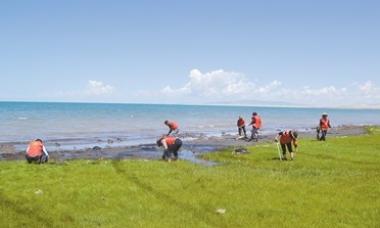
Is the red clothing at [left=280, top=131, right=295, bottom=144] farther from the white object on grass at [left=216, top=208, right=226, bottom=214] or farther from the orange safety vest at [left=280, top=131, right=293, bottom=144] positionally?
the white object on grass at [left=216, top=208, right=226, bottom=214]

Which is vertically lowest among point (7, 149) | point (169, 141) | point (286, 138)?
point (7, 149)

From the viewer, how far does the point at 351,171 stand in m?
30.9

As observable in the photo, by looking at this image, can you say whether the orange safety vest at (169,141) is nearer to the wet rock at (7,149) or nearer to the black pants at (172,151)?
the black pants at (172,151)

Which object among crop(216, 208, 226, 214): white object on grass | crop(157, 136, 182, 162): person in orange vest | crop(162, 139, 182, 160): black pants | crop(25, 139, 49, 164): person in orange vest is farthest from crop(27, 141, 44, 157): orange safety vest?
crop(216, 208, 226, 214): white object on grass

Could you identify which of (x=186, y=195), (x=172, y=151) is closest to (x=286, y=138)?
(x=172, y=151)

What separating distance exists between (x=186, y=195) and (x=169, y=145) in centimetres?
1290

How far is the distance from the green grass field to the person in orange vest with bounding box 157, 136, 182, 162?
2136 mm

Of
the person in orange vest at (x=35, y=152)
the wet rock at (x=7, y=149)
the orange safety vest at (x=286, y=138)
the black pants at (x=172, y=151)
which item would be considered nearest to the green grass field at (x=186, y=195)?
the black pants at (x=172, y=151)

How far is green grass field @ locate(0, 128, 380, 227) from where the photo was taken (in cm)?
1831

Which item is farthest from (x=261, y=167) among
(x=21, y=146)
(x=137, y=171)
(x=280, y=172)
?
(x=21, y=146)

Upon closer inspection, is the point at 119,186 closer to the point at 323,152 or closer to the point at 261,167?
the point at 261,167

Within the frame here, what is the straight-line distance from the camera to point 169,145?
3516cm

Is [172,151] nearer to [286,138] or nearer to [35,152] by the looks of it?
[286,138]

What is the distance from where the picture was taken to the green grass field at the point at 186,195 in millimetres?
18312
